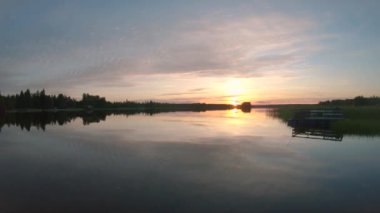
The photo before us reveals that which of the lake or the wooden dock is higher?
the wooden dock

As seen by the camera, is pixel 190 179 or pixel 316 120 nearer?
pixel 190 179

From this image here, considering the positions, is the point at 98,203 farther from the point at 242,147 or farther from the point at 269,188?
the point at 242,147

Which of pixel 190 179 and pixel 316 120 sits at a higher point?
pixel 316 120

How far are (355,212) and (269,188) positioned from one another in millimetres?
3618

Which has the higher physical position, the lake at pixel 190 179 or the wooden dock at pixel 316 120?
the wooden dock at pixel 316 120

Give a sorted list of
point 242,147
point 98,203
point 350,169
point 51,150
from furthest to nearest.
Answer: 1. point 242,147
2. point 51,150
3. point 350,169
4. point 98,203

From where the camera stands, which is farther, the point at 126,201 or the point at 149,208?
the point at 126,201

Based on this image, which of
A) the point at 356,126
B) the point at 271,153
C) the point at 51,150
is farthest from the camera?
the point at 356,126

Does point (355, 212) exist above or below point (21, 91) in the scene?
below

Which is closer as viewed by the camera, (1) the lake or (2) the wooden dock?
(1) the lake

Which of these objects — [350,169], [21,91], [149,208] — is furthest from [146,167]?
[21,91]

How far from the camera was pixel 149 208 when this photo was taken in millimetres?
10938

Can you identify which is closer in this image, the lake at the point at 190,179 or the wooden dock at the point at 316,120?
the lake at the point at 190,179

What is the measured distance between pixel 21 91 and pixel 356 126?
538 ft
